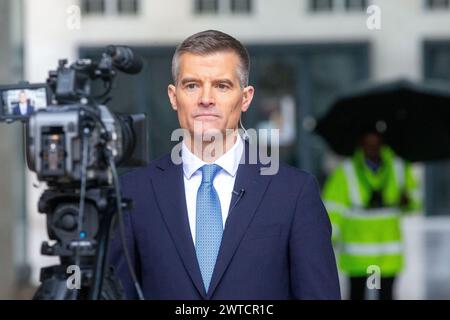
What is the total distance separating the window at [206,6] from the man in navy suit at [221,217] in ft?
44.2

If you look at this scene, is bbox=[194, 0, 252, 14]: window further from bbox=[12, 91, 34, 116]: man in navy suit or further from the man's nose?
bbox=[12, 91, 34, 116]: man in navy suit

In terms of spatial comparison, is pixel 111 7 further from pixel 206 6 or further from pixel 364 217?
pixel 364 217

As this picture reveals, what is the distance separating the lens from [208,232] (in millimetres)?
3248

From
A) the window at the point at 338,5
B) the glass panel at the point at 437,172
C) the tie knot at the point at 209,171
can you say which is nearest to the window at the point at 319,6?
the window at the point at 338,5

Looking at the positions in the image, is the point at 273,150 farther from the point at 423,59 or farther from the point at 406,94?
the point at 423,59

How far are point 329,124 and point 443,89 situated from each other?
3.17 feet

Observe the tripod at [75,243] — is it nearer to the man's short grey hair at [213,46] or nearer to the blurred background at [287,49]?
the man's short grey hair at [213,46]

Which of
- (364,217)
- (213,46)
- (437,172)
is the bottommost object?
(437,172)

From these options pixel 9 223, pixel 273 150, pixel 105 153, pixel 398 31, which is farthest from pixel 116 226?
pixel 398 31

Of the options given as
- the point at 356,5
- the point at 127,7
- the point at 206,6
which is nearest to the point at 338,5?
the point at 356,5

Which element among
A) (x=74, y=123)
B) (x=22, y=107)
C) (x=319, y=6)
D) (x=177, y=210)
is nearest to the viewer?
(x=74, y=123)

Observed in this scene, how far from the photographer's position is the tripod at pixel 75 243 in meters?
2.87

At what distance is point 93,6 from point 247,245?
45.9ft

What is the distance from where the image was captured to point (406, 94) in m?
8.83
